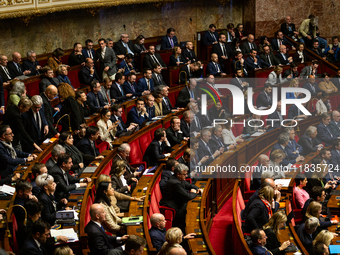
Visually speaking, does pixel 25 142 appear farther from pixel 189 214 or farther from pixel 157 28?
pixel 157 28

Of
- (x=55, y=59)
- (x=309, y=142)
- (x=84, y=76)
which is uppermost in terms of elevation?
(x=55, y=59)

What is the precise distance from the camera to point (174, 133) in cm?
512

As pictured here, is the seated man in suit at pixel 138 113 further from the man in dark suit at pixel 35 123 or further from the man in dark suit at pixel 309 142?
the man in dark suit at pixel 309 142

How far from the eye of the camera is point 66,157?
12.1 ft

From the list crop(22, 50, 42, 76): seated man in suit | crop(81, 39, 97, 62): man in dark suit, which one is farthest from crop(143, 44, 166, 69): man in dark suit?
crop(22, 50, 42, 76): seated man in suit

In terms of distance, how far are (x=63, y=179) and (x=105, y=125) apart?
4.37ft

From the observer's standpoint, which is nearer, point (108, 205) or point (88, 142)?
point (108, 205)

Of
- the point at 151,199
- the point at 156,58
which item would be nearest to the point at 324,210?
the point at 151,199

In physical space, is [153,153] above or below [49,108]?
below

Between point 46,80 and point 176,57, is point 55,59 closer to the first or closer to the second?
point 46,80

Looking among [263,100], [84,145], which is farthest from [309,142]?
[84,145]

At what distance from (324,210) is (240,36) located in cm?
537

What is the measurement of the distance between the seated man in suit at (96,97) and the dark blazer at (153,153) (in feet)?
3.48

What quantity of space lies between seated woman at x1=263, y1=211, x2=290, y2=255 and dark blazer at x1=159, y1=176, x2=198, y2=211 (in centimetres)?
67
